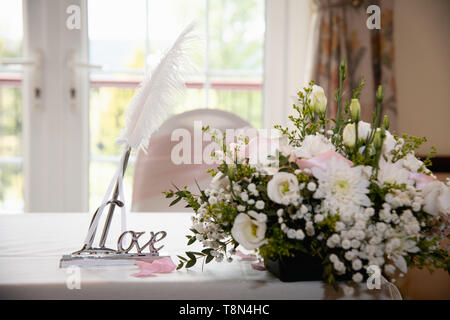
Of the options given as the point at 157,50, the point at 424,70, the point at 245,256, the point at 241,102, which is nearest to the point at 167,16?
the point at 157,50

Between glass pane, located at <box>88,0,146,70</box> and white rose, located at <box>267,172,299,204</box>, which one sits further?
glass pane, located at <box>88,0,146,70</box>

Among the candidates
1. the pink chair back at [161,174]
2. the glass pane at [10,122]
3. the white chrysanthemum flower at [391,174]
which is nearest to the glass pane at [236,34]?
the pink chair back at [161,174]

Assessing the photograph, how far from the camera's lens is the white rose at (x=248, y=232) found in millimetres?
641

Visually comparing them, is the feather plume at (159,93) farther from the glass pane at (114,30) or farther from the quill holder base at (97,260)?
the glass pane at (114,30)

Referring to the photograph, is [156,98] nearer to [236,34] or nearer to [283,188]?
[283,188]

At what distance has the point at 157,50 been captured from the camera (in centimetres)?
251

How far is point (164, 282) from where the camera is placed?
684mm

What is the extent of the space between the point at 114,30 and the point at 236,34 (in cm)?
65

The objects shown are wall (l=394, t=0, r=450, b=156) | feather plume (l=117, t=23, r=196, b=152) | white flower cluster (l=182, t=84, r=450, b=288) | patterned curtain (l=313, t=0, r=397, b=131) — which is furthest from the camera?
wall (l=394, t=0, r=450, b=156)

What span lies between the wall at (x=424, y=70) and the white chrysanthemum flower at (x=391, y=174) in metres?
1.84

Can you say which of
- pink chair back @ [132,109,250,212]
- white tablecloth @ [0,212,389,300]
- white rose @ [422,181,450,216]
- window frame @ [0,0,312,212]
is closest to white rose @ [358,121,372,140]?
white rose @ [422,181,450,216]

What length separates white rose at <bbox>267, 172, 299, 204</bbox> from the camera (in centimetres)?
62

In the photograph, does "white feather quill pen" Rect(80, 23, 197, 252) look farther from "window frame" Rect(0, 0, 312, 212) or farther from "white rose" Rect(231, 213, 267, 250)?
"window frame" Rect(0, 0, 312, 212)
